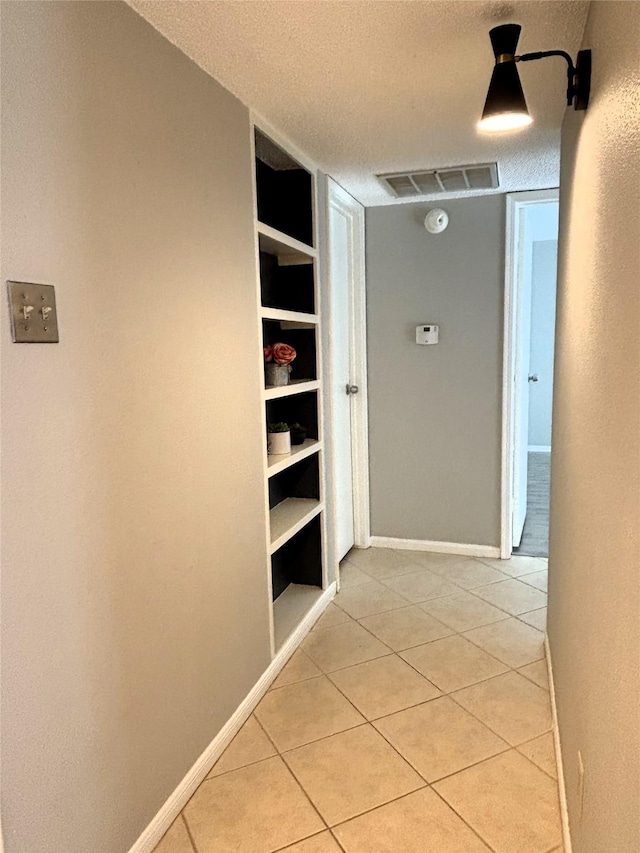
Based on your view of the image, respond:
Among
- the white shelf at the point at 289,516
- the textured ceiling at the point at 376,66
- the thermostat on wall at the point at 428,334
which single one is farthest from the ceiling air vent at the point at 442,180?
the white shelf at the point at 289,516

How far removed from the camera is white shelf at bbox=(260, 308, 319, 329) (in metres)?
2.48

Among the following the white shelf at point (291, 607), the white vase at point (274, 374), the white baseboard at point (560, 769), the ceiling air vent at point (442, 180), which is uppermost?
the ceiling air vent at point (442, 180)

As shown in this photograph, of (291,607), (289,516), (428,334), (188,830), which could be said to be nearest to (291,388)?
(289,516)

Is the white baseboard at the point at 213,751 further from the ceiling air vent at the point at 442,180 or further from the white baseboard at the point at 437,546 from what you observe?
the ceiling air vent at the point at 442,180

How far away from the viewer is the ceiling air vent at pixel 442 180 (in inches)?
124

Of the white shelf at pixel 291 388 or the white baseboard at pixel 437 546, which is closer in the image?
the white shelf at pixel 291 388

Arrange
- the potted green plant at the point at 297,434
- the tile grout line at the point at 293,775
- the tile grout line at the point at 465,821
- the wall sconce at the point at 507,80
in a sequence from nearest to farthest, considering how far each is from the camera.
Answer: the wall sconce at the point at 507,80 < the tile grout line at the point at 465,821 < the tile grout line at the point at 293,775 < the potted green plant at the point at 297,434

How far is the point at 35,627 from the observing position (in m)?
1.30

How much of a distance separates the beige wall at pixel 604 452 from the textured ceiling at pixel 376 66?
0.30m

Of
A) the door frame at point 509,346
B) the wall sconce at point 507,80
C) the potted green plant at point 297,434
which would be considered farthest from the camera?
the door frame at point 509,346

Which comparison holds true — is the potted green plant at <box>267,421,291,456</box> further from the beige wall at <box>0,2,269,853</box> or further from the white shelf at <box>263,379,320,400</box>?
the beige wall at <box>0,2,269,853</box>

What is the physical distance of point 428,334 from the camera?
385 cm

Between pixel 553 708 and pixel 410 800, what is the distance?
69cm

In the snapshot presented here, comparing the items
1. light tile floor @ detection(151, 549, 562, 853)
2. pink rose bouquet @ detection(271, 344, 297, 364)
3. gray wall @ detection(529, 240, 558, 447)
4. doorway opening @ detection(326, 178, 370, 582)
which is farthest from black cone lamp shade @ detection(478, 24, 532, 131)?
gray wall @ detection(529, 240, 558, 447)
